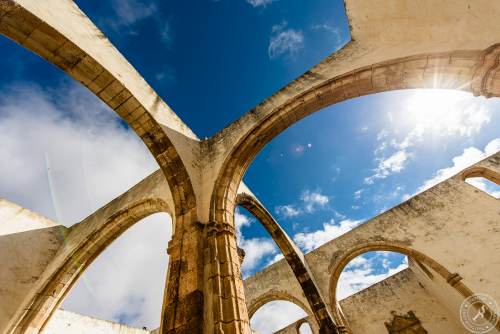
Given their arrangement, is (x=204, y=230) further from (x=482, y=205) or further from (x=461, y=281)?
(x=482, y=205)

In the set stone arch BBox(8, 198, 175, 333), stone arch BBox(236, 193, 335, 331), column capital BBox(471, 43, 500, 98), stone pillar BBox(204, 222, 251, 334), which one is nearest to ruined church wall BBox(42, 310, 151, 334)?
stone arch BBox(8, 198, 175, 333)

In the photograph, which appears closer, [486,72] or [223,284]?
[486,72]

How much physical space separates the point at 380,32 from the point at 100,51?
3.97m

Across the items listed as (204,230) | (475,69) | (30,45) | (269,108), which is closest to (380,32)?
(475,69)

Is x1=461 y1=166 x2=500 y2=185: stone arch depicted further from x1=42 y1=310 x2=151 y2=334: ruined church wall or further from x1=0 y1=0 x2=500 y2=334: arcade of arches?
x1=42 y1=310 x2=151 y2=334: ruined church wall

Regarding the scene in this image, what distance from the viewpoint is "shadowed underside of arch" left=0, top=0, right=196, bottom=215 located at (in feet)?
8.45

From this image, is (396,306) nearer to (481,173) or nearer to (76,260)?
(481,173)

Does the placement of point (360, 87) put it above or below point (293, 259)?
below

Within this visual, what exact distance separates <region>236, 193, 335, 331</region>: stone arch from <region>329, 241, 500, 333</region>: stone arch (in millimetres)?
692

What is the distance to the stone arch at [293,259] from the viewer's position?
6.25 meters

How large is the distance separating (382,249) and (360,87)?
661cm

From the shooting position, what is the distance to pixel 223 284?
2.72 meters

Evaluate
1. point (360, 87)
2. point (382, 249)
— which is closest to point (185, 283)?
point (360, 87)

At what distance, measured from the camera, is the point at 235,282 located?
2793mm
